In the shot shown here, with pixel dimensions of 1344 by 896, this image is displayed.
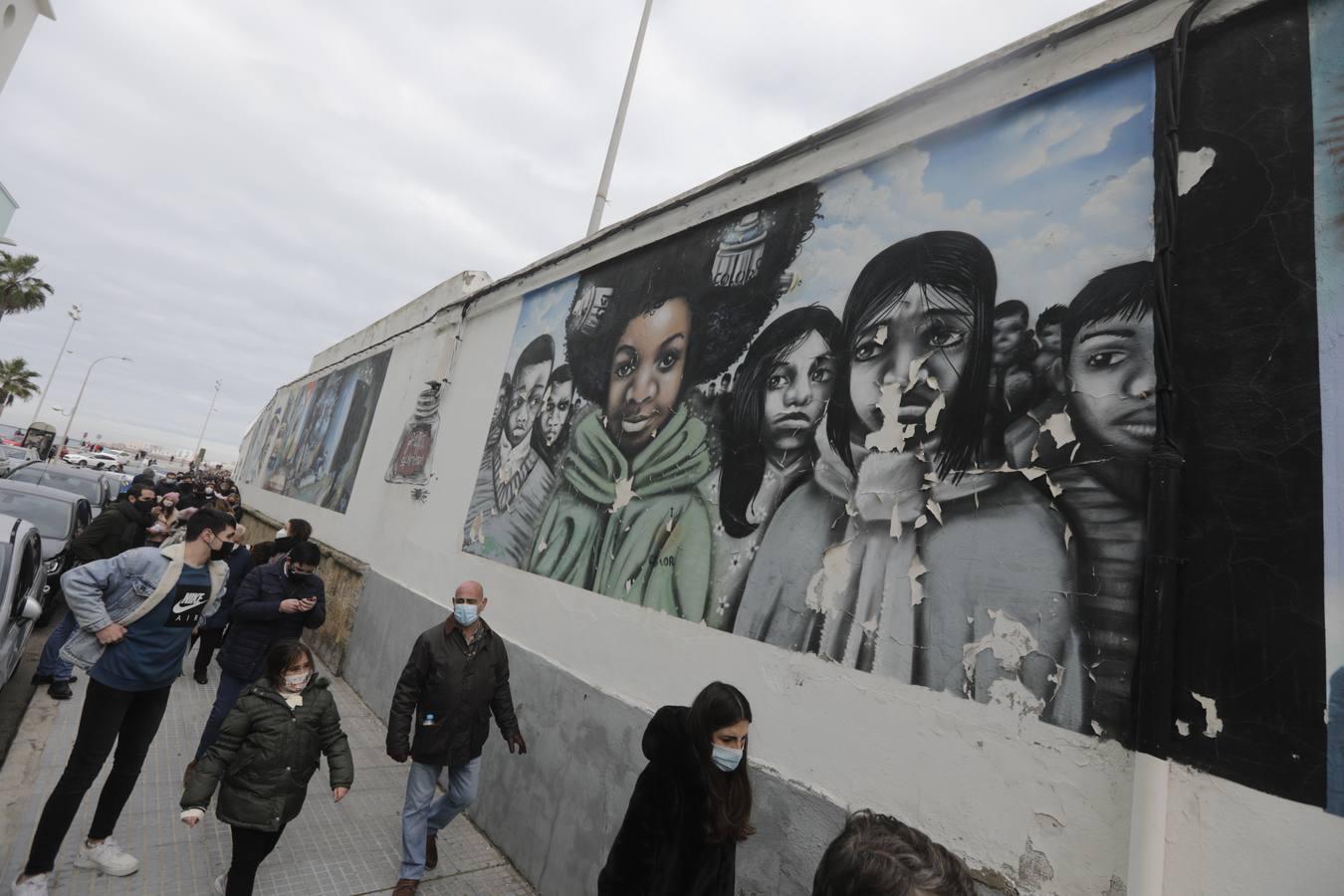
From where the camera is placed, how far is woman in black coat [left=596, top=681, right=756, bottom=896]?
2.17m

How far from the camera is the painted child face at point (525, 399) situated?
18.7ft

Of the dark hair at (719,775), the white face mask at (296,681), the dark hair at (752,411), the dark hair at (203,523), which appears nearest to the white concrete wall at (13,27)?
the dark hair at (203,523)

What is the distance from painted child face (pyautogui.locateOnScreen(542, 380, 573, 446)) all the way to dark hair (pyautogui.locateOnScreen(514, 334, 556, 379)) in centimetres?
41

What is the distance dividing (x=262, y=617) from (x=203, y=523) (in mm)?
1288

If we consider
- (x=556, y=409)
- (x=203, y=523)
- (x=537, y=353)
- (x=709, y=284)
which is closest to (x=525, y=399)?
(x=537, y=353)

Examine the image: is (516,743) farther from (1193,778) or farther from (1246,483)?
(1246,483)

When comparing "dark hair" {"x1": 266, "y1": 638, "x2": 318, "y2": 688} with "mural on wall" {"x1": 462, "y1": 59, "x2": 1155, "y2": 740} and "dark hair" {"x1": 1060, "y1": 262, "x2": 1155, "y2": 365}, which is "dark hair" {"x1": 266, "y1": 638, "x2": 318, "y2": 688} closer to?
"mural on wall" {"x1": 462, "y1": 59, "x2": 1155, "y2": 740}

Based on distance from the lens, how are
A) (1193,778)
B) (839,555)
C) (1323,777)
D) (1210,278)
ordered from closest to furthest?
(1323,777) < (1193,778) < (1210,278) < (839,555)

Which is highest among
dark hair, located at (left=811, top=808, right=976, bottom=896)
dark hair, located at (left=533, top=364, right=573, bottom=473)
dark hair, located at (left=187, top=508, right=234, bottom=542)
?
dark hair, located at (left=533, top=364, right=573, bottom=473)

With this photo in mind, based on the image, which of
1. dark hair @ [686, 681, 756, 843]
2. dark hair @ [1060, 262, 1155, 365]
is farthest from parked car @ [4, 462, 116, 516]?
dark hair @ [1060, 262, 1155, 365]

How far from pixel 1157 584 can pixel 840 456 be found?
1.36 meters

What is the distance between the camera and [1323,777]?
1.68 meters

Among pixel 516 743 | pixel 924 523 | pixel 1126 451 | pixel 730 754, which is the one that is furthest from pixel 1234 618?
pixel 516 743

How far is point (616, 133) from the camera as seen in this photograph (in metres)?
8.65
